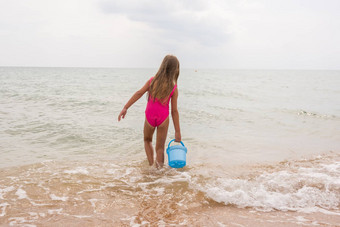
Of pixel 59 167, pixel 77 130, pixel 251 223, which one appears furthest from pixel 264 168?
pixel 77 130

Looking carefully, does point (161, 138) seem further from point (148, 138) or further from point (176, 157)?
point (176, 157)

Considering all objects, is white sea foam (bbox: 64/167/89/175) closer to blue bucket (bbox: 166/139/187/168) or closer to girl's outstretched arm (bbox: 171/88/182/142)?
blue bucket (bbox: 166/139/187/168)

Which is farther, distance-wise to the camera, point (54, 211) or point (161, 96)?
point (161, 96)

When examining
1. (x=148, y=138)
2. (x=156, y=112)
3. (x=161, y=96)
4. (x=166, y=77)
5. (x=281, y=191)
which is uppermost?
(x=166, y=77)

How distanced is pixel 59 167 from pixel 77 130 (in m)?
3.26

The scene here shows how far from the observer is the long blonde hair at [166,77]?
4043mm

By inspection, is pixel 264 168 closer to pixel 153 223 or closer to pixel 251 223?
pixel 251 223

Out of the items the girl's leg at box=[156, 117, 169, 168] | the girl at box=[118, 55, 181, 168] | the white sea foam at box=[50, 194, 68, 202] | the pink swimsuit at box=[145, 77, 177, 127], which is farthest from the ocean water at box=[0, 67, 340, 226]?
the pink swimsuit at box=[145, 77, 177, 127]

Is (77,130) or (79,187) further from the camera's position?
(77,130)

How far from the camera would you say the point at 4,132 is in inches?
288

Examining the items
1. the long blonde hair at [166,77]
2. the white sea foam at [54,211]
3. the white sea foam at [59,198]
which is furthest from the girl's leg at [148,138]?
the white sea foam at [54,211]

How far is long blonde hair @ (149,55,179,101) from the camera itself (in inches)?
159

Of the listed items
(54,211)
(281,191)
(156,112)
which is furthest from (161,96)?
(281,191)

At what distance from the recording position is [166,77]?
4.06 metres
